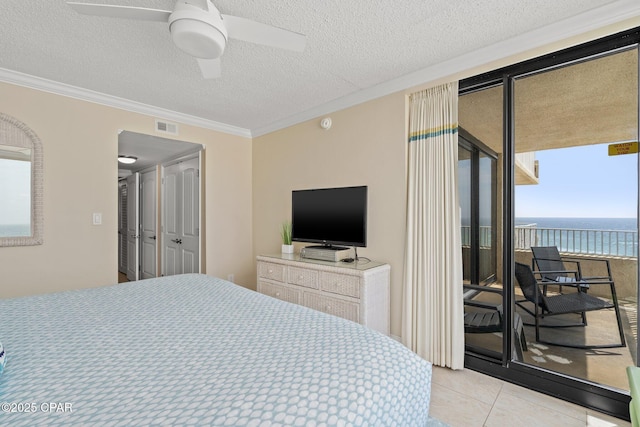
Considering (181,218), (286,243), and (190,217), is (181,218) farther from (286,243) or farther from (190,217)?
(286,243)

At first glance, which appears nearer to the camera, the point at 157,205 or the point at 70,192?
the point at 70,192

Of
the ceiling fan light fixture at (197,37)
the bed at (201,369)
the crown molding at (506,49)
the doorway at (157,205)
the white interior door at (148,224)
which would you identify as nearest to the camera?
the bed at (201,369)

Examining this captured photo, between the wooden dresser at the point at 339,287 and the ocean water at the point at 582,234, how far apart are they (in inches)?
44.8

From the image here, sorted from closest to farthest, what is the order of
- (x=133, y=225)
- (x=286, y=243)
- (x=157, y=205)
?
(x=286, y=243) → (x=157, y=205) → (x=133, y=225)

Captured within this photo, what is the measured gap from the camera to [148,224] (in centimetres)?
520

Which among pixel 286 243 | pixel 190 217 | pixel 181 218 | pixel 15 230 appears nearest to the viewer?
pixel 15 230

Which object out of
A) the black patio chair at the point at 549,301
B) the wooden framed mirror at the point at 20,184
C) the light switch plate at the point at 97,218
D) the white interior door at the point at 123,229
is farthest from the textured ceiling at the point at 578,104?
the white interior door at the point at 123,229

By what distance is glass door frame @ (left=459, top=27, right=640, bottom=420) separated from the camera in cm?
181

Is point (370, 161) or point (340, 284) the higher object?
point (370, 161)

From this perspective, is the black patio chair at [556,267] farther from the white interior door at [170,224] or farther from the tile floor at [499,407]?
the white interior door at [170,224]

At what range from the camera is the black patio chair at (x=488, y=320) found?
230 centimetres

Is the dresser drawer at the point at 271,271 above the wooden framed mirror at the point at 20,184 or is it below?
below

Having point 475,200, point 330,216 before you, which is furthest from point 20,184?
point 475,200

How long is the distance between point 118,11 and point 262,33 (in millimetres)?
680
